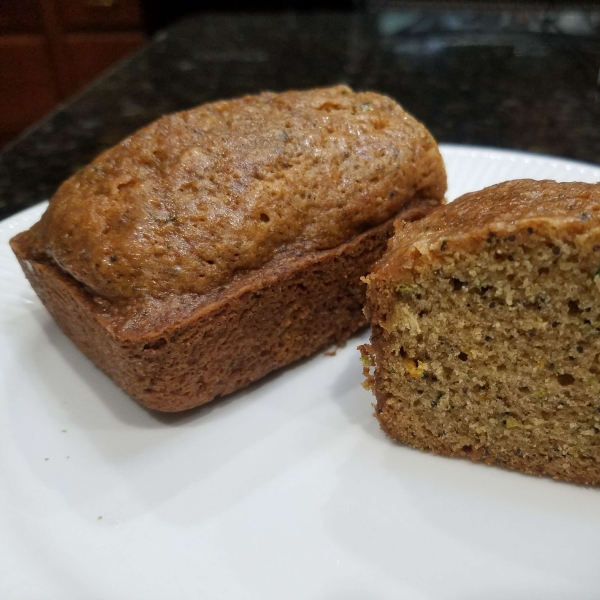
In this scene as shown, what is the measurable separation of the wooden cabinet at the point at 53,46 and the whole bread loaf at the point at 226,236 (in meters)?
4.76

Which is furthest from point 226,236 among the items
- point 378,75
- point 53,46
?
point 53,46

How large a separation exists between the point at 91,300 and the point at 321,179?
0.89m

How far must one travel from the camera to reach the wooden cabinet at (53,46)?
6.02 meters

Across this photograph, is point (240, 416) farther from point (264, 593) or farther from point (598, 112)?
point (598, 112)

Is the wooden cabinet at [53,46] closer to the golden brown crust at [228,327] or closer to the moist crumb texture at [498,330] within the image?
the golden brown crust at [228,327]

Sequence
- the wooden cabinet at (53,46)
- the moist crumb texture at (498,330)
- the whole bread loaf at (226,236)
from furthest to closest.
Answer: the wooden cabinet at (53,46), the whole bread loaf at (226,236), the moist crumb texture at (498,330)

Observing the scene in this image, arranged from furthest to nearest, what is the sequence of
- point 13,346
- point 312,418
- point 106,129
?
point 106,129
point 13,346
point 312,418

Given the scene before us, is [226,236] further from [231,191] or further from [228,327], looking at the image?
[228,327]

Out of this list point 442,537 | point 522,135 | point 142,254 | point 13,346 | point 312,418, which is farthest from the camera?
point 522,135

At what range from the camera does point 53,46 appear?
6.14 metres

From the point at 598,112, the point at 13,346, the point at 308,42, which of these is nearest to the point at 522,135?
the point at 598,112

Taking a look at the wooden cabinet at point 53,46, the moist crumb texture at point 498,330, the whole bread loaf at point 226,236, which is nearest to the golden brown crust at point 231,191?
the whole bread loaf at point 226,236

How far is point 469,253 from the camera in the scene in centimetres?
155

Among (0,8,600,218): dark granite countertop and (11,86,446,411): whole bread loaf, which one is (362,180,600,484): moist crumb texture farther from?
(0,8,600,218): dark granite countertop
